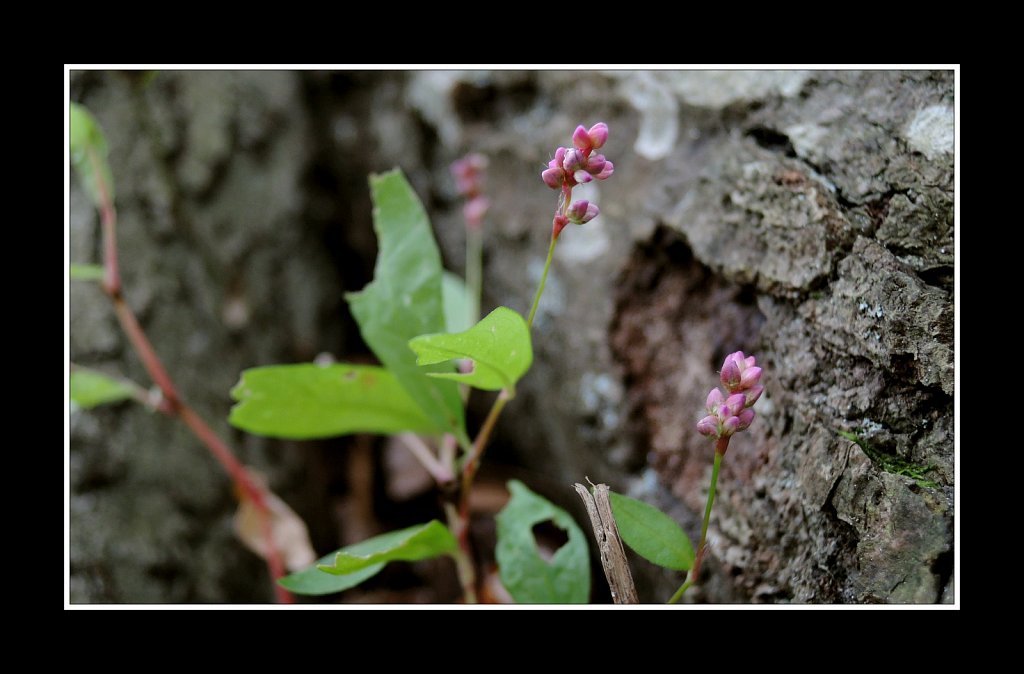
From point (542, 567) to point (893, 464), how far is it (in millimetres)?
421

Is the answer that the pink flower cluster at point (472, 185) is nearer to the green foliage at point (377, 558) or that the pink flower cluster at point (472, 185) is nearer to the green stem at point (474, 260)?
the green stem at point (474, 260)

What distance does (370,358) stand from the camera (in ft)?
5.26

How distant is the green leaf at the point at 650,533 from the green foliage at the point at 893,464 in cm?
22

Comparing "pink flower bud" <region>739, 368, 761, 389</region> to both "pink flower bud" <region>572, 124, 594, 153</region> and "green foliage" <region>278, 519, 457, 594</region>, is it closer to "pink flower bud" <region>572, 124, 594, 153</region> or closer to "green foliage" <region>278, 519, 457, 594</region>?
"pink flower bud" <region>572, 124, 594, 153</region>

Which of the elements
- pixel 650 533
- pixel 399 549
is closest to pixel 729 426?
pixel 650 533

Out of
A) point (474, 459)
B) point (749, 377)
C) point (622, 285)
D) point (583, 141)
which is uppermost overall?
point (583, 141)

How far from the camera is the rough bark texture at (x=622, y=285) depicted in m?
0.78

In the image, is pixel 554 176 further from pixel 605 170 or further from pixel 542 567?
pixel 542 567

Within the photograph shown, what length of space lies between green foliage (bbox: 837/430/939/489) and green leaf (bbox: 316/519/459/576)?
481mm

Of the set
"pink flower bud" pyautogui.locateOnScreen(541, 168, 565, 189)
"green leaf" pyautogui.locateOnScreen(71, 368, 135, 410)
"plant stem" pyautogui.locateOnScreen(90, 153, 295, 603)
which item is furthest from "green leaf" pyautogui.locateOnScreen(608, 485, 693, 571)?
"green leaf" pyautogui.locateOnScreen(71, 368, 135, 410)

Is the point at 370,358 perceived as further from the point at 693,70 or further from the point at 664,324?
the point at 693,70

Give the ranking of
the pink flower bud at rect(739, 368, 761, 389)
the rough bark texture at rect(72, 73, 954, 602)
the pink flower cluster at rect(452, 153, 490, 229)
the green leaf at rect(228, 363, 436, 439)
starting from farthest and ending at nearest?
the pink flower cluster at rect(452, 153, 490, 229) < the green leaf at rect(228, 363, 436, 439) < the rough bark texture at rect(72, 73, 954, 602) < the pink flower bud at rect(739, 368, 761, 389)

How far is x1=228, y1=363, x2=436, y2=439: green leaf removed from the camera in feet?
2.89

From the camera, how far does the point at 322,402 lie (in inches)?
36.0
